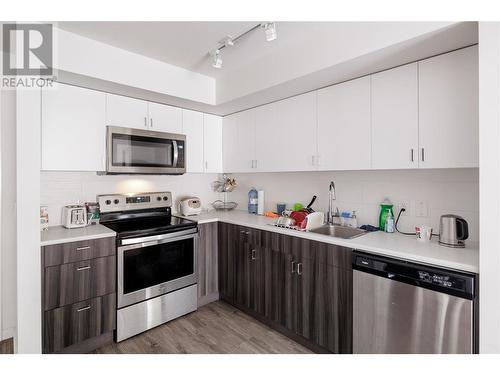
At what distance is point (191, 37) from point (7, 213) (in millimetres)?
2118

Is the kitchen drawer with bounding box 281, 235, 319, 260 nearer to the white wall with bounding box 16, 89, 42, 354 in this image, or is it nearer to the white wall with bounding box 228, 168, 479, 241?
the white wall with bounding box 228, 168, 479, 241

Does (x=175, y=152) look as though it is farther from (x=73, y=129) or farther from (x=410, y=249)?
(x=410, y=249)

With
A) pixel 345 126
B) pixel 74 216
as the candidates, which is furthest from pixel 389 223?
pixel 74 216

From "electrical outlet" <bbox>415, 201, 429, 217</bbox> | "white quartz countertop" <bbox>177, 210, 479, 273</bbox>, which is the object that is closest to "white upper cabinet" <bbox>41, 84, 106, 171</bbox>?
"white quartz countertop" <bbox>177, 210, 479, 273</bbox>

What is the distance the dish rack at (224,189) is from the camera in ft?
11.2

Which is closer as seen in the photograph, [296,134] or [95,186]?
[296,134]

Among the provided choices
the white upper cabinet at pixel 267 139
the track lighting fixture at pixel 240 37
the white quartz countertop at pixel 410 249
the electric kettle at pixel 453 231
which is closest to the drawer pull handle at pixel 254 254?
the white quartz countertop at pixel 410 249

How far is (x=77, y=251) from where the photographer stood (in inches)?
76.7

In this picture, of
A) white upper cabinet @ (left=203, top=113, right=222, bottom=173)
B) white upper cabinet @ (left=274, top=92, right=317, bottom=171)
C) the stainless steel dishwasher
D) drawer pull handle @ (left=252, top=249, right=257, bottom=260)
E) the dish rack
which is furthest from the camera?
the dish rack

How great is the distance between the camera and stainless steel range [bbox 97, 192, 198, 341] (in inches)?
85.4

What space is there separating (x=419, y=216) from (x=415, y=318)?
0.81 metres

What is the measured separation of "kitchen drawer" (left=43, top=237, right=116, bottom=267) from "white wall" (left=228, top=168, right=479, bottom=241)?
1726 mm
